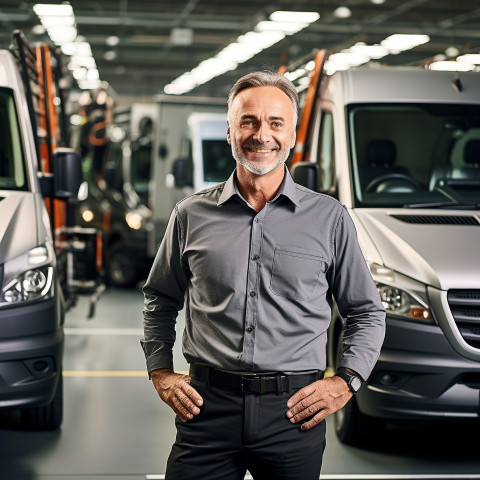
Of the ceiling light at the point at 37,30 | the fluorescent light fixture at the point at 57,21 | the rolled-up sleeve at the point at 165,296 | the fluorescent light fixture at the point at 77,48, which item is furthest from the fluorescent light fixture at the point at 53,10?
the rolled-up sleeve at the point at 165,296

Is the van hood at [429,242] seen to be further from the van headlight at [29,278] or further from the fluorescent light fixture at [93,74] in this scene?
the fluorescent light fixture at [93,74]

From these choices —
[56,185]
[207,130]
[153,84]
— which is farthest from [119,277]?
[153,84]

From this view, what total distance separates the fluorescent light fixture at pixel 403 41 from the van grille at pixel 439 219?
18.1 meters

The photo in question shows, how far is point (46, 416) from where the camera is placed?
21.1 feet

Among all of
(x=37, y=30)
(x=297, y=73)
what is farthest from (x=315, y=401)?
(x=37, y=30)

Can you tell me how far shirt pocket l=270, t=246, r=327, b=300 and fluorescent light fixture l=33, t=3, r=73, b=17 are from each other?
682 inches

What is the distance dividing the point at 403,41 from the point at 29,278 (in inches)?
788

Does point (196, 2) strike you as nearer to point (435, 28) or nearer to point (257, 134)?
point (435, 28)

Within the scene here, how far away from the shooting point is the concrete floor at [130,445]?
18.5 feet

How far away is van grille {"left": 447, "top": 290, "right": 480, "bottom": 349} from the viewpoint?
547 centimetres

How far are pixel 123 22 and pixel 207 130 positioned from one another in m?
11.2

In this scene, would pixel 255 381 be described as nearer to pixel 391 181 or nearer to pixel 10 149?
pixel 391 181

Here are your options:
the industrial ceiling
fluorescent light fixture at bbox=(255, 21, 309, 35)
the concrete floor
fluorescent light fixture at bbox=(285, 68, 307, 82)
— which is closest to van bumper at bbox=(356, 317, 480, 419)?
the concrete floor

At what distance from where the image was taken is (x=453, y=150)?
7.22 m
